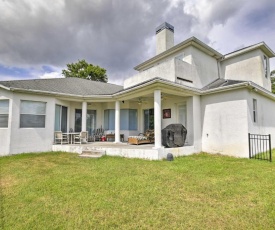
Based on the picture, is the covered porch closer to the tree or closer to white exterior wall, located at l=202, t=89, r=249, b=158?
white exterior wall, located at l=202, t=89, r=249, b=158

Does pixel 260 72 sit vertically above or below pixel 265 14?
below

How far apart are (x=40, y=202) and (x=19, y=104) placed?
313 inches

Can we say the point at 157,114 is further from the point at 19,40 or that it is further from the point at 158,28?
the point at 19,40

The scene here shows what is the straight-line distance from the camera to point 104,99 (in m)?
12.0

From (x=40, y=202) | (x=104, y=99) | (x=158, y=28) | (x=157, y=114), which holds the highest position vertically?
(x=158, y=28)

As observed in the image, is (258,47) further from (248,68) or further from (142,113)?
(142,113)

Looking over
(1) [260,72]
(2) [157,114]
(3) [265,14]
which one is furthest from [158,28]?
(2) [157,114]

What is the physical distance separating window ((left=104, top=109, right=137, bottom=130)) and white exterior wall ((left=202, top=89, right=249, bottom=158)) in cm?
578

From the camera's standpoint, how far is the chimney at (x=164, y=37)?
13.7m

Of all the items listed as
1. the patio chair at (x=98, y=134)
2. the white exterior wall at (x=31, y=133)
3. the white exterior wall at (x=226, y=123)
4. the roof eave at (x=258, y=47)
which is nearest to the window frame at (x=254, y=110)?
the white exterior wall at (x=226, y=123)

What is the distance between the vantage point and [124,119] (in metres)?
13.3

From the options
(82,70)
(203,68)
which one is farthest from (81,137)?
(82,70)

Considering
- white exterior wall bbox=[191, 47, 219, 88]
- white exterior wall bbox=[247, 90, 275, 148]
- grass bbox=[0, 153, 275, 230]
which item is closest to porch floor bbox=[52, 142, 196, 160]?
grass bbox=[0, 153, 275, 230]

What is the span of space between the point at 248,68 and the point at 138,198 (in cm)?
1239
